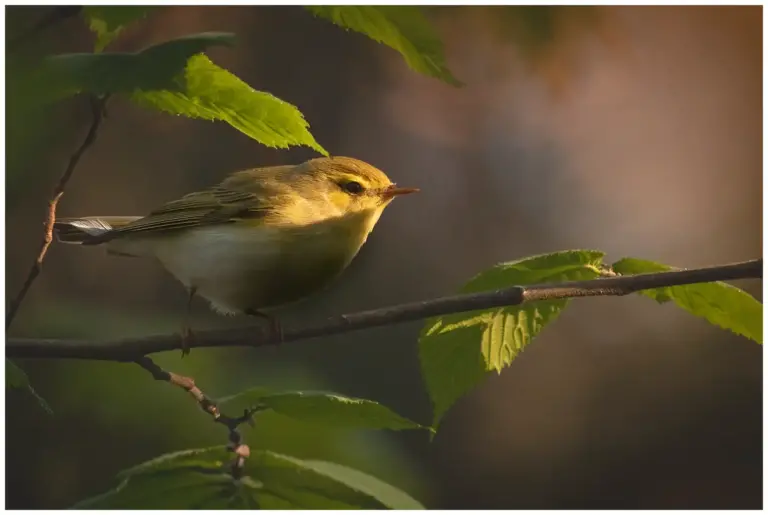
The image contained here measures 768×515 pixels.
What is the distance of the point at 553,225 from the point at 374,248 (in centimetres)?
22

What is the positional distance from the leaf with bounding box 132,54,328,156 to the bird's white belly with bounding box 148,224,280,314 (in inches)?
5.7

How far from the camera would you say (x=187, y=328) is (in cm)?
82

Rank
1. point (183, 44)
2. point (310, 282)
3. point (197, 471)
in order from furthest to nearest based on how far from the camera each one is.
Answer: point (310, 282) < point (197, 471) < point (183, 44)

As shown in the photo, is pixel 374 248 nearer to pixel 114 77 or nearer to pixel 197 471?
pixel 197 471

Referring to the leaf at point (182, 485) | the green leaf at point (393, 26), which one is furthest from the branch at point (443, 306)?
the green leaf at point (393, 26)

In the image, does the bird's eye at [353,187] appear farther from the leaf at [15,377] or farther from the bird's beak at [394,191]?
the leaf at [15,377]

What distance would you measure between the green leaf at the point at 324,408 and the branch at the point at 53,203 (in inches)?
10.0

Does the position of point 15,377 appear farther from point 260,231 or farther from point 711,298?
point 711,298

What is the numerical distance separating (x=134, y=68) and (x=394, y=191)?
1.35 feet

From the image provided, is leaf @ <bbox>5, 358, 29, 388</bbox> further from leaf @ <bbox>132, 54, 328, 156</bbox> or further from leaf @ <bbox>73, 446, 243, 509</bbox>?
leaf @ <bbox>132, 54, 328, 156</bbox>

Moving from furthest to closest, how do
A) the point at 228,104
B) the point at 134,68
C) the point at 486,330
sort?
1. the point at 486,330
2. the point at 228,104
3. the point at 134,68

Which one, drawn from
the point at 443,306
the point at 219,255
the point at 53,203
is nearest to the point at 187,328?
the point at 219,255

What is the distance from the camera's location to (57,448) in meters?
0.90

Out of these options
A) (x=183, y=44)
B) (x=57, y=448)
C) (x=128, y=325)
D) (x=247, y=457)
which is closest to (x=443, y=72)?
(x=183, y=44)
